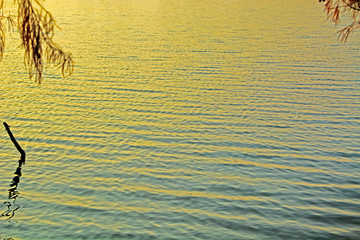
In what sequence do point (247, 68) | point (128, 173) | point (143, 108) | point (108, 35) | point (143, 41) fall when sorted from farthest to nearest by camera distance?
1. point (108, 35)
2. point (143, 41)
3. point (247, 68)
4. point (143, 108)
5. point (128, 173)

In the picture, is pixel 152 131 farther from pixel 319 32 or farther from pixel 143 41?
pixel 319 32

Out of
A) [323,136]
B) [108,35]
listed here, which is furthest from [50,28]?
[108,35]

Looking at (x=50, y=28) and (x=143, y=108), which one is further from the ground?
(x=50, y=28)

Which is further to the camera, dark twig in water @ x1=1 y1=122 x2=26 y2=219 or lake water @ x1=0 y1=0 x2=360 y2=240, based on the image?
dark twig in water @ x1=1 y1=122 x2=26 y2=219

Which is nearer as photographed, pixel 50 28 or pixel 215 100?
pixel 50 28

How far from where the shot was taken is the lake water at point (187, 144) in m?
17.8

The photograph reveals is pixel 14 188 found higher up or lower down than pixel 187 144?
lower down

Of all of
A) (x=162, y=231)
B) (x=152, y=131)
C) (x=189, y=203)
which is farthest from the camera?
(x=152, y=131)

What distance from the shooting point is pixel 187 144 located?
82.4ft

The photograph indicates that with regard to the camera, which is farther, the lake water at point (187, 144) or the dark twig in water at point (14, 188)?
the dark twig in water at point (14, 188)

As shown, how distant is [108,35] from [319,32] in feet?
87.1

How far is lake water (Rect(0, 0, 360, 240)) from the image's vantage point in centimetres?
1777

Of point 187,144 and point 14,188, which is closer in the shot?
point 14,188

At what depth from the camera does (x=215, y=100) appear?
33.2 meters
